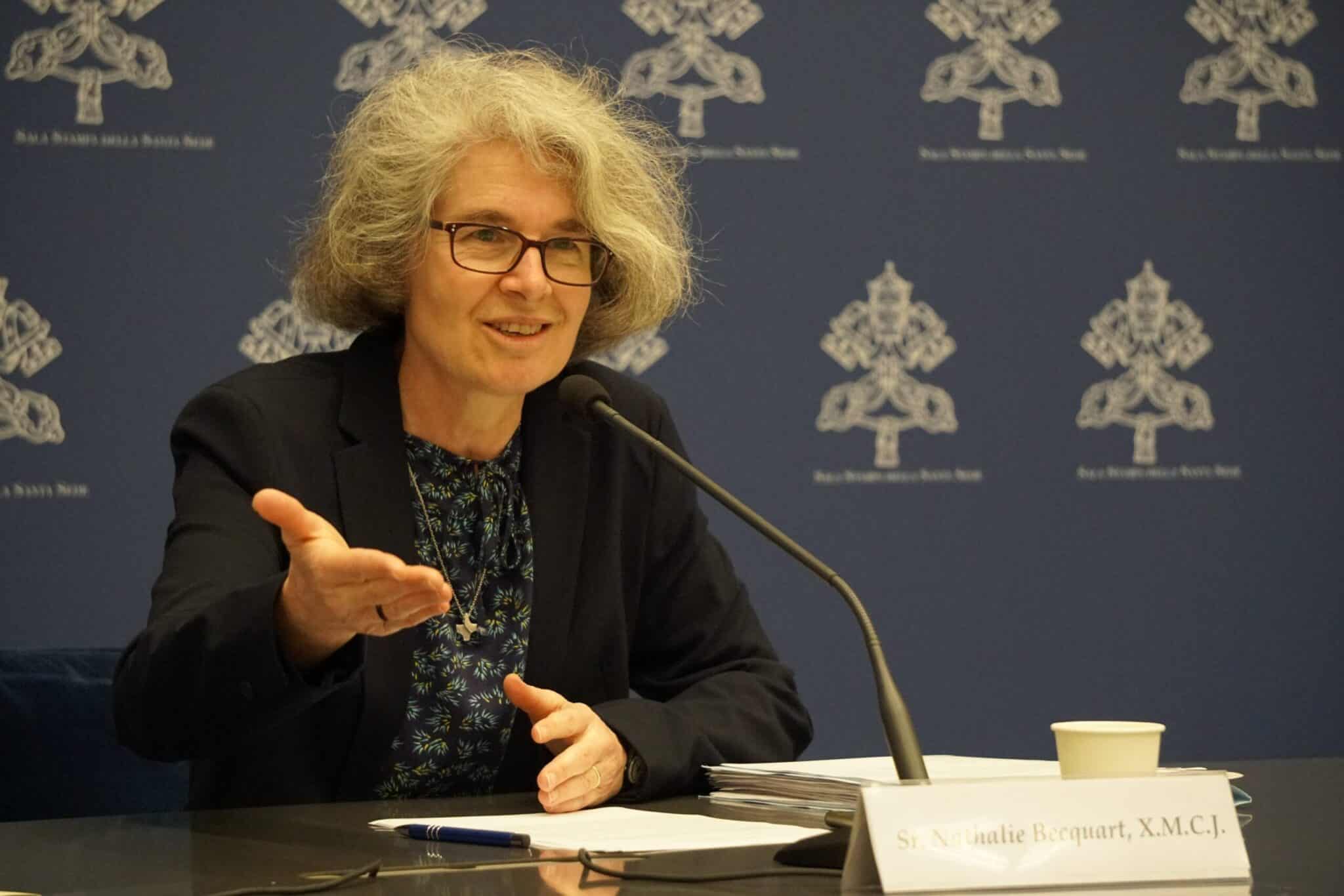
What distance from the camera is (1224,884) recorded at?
1119 mm

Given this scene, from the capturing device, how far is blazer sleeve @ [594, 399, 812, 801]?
192cm

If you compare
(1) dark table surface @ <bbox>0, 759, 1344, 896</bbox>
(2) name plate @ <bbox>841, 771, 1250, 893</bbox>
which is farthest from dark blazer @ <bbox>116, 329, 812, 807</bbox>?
(2) name plate @ <bbox>841, 771, 1250, 893</bbox>

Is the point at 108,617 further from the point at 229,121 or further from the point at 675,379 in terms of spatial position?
the point at 675,379

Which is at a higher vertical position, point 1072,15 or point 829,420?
point 1072,15

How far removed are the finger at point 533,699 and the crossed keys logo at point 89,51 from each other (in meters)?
1.88

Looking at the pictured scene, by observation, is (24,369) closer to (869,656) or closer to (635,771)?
(635,771)

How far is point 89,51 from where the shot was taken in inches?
122

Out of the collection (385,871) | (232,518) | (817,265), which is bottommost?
(385,871)

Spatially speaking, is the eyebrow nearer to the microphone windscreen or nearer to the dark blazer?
the dark blazer

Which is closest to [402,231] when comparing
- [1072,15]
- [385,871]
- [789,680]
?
[789,680]

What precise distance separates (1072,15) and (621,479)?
2.04 m

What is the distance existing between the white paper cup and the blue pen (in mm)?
413

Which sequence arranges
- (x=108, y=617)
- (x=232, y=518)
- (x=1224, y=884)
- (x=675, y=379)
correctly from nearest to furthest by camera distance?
(x=1224, y=884) → (x=232, y=518) → (x=108, y=617) → (x=675, y=379)

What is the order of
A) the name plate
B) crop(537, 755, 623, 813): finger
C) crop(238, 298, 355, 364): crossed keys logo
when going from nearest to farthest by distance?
the name plate < crop(537, 755, 623, 813): finger < crop(238, 298, 355, 364): crossed keys logo
